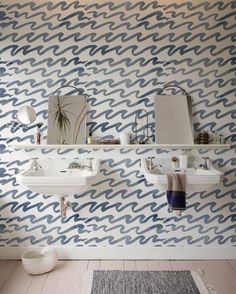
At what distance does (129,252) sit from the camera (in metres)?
2.89

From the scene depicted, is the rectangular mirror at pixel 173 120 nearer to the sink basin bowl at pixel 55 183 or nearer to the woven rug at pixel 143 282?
the sink basin bowl at pixel 55 183

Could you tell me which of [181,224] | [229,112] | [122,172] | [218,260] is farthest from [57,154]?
[218,260]

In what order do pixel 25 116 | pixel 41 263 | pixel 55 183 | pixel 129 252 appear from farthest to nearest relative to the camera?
1. pixel 129 252
2. pixel 25 116
3. pixel 41 263
4. pixel 55 183

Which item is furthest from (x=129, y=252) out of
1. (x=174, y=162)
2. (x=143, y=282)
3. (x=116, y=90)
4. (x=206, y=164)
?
(x=116, y=90)

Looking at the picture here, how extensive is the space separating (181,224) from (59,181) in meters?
1.28

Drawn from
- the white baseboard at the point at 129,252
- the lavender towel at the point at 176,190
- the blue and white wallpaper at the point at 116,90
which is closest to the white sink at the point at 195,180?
the lavender towel at the point at 176,190

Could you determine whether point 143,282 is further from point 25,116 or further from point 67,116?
point 25,116

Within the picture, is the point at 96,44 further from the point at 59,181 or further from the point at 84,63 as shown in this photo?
the point at 59,181

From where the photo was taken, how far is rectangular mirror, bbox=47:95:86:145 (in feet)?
9.26

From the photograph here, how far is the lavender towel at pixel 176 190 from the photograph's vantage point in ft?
8.05

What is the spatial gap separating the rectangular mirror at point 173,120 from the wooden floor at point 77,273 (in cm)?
114

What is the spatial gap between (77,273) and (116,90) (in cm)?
169

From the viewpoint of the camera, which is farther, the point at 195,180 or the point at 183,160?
the point at 183,160

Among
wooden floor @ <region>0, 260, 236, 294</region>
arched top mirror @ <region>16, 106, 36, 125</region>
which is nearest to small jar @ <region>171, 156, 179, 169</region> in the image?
wooden floor @ <region>0, 260, 236, 294</region>
